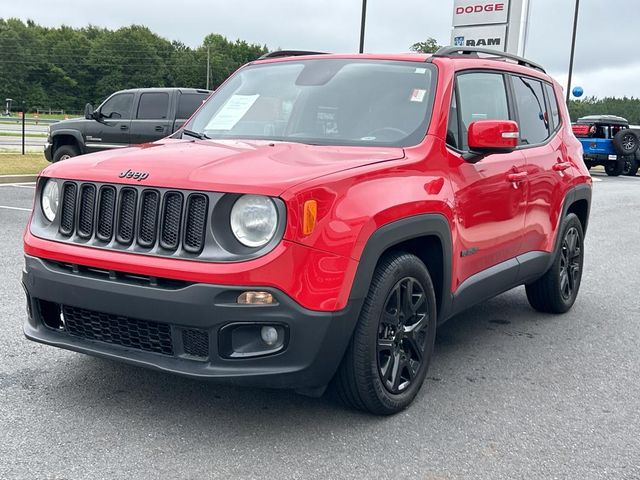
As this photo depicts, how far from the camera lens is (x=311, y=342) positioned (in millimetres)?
3121

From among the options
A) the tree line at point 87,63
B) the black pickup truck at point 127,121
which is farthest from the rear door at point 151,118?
the tree line at point 87,63

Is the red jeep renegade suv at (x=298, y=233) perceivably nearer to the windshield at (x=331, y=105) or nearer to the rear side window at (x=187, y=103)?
the windshield at (x=331, y=105)

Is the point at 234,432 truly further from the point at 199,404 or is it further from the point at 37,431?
the point at 37,431

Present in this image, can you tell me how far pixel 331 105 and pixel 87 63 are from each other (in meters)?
116

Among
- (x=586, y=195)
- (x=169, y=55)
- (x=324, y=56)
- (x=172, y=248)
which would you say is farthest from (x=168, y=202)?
(x=169, y=55)

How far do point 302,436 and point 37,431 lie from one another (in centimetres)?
117

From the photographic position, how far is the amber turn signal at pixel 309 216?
305cm

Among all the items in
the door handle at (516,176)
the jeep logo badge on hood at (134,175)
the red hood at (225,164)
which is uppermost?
the red hood at (225,164)

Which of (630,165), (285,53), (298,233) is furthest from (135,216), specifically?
(630,165)

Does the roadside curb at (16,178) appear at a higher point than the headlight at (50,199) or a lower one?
lower

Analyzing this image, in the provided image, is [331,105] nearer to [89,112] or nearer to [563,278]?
[563,278]

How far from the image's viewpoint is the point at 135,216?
3.22m

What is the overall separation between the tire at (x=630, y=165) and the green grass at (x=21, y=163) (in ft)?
58.8

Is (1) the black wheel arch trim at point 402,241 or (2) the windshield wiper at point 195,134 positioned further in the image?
(2) the windshield wiper at point 195,134
